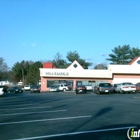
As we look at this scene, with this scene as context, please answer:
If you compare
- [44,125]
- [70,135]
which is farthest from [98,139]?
[44,125]

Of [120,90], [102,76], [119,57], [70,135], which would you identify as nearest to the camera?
[70,135]

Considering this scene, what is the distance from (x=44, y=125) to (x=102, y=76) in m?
50.9

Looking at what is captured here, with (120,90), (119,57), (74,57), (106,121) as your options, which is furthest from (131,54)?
(106,121)

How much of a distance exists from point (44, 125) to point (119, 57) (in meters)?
87.0

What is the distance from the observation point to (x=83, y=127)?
10008mm

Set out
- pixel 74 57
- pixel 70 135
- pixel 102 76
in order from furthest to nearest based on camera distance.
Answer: pixel 74 57
pixel 102 76
pixel 70 135

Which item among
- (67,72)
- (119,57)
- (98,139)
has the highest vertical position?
(119,57)

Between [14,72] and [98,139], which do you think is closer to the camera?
[98,139]

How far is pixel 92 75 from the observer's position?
6109 centimetres

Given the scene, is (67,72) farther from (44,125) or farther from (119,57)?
(44,125)

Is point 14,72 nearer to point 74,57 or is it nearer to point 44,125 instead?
point 74,57

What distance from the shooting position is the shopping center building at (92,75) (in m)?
59.8

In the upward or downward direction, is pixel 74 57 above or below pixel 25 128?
above

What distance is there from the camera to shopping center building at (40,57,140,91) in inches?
2354
